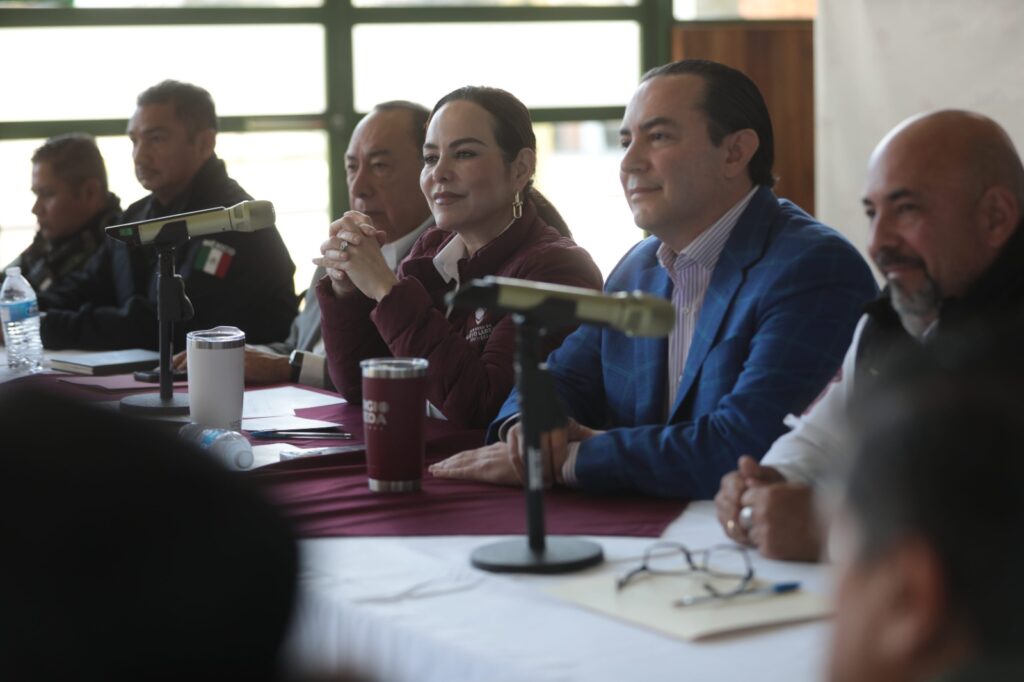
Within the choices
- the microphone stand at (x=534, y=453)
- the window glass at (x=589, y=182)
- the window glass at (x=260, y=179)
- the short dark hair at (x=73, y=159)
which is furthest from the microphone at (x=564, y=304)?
the window glass at (x=589, y=182)

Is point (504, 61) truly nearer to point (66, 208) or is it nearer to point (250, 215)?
point (66, 208)

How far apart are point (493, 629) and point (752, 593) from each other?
0.27 m

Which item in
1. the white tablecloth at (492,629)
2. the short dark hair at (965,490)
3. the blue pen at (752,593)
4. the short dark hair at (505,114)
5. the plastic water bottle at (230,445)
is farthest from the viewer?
the short dark hair at (505,114)

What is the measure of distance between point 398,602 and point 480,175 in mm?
1422

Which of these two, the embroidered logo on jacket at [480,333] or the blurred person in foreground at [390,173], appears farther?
the blurred person in foreground at [390,173]

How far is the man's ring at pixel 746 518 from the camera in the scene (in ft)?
4.85

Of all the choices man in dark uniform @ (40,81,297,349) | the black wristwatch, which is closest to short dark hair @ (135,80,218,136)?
man in dark uniform @ (40,81,297,349)

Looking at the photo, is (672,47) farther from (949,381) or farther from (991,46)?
(949,381)

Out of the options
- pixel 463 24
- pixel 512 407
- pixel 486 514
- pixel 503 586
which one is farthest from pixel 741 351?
pixel 463 24

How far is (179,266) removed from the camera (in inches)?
141

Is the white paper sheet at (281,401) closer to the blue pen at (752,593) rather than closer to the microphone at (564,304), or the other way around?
the microphone at (564,304)

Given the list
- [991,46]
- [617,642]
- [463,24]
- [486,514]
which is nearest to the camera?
[617,642]

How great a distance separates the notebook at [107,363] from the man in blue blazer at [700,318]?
51.5 inches

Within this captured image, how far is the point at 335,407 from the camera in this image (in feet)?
8.45
